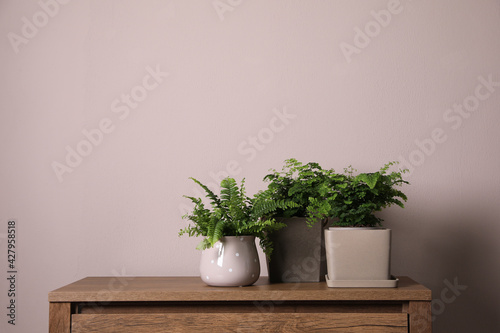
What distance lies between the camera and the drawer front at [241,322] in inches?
57.3

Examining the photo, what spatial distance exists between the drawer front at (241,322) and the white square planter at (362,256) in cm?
14

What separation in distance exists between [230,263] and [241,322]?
0.19 meters

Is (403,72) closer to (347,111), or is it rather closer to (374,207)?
(347,111)

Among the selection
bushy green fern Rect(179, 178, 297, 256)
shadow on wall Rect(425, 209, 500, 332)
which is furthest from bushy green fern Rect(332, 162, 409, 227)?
shadow on wall Rect(425, 209, 500, 332)

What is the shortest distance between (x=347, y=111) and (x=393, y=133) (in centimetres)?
21

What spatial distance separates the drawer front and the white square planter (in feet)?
0.45

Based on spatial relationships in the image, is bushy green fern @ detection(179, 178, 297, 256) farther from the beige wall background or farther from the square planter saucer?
the beige wall background

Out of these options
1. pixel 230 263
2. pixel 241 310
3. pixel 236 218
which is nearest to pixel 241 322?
pixel 241 310

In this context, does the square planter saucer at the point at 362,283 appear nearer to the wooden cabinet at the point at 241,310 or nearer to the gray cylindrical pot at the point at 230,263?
the wooden cabinet at the point at 241,310

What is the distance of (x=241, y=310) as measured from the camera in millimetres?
1493

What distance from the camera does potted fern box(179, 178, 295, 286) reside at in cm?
157

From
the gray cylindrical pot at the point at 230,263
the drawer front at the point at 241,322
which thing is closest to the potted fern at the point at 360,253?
the drawer front at the point at 241,322

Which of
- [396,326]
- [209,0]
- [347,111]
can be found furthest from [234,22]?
[396,326]

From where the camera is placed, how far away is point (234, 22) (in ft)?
6.81
